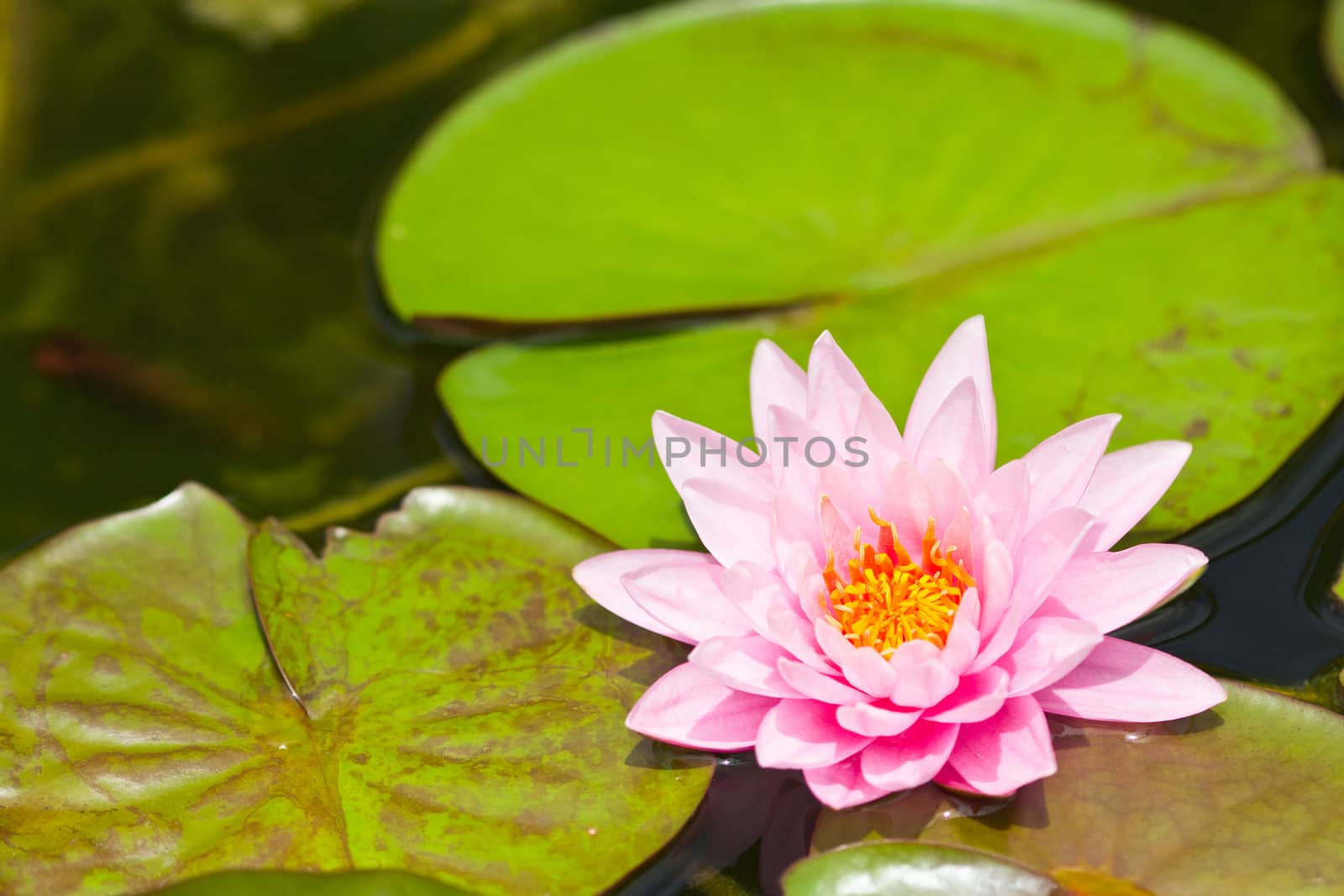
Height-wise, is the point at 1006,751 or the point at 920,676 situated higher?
the point at 920,676

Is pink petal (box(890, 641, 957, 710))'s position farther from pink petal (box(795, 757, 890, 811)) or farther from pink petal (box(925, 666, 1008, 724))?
pink petal (box(795, 757, 890, 811))

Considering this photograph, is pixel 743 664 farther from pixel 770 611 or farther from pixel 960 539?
pixel 960 539

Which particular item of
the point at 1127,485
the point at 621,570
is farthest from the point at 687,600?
the point at 1127,485

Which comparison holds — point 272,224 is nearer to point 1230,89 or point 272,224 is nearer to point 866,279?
point 866,279

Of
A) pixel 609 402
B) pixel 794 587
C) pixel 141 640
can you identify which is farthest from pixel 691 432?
pixel 141 640

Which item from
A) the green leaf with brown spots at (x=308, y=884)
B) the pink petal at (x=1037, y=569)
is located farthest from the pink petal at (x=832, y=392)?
→ the green leaf with brown spots at (x=308, y=884)

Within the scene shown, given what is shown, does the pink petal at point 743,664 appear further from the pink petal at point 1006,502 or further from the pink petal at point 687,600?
the pink petal at point 1006,502

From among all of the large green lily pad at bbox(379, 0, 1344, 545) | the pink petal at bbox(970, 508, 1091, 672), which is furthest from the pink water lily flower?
the large green lily pad at bbox(379, 0, 1344, 545)
